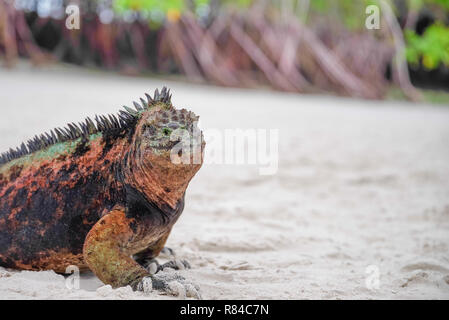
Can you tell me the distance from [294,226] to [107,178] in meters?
1.71

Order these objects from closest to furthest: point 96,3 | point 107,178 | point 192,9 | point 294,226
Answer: point 107,178
point 294,226
point 96,3
point 192,9

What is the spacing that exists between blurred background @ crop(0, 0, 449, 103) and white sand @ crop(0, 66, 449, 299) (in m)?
1.10

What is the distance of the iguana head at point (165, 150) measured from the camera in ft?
6.41

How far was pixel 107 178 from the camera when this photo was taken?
2178 mm

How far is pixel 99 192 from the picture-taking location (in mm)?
2172

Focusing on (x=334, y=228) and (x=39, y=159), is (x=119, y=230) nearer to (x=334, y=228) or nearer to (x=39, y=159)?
(x=39, y=159)

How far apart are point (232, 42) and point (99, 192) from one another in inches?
326

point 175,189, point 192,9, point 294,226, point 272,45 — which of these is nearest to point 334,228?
point 294,226

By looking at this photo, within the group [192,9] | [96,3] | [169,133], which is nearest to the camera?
[169,133]

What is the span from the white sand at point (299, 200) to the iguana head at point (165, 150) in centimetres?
44

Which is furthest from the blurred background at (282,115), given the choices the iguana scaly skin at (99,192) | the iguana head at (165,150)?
the iguana head at (165,150)
